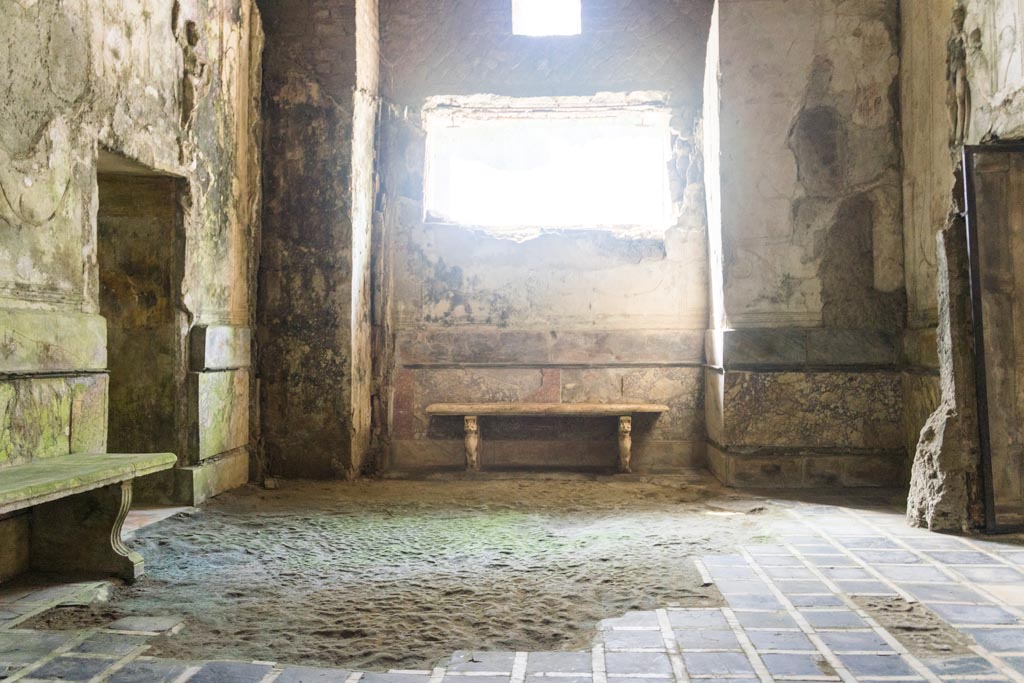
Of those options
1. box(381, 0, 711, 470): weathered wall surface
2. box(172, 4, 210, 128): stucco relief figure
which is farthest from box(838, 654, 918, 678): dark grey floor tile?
box(172, 4, 210, 128): stucco relief figure

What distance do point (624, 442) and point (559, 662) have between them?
4087 millimetres

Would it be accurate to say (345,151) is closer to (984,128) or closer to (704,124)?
(704,124)

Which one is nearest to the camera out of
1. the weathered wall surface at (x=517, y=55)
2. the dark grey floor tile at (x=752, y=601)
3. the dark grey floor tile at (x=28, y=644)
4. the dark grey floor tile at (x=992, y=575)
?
the dark grey floor tile at (x=28, y=644)

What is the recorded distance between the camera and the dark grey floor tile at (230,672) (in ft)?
8.30

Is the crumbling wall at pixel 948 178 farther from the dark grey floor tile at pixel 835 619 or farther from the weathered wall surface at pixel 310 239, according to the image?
the weathered wall surface at pixel 310 239

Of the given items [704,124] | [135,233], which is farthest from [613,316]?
[135,233]

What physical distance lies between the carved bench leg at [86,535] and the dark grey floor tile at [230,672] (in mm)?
1261

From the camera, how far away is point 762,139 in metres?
6.29

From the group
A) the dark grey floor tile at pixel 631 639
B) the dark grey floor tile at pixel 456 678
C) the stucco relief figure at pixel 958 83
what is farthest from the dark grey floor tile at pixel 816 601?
the stucco relief figure at pixel 958 83

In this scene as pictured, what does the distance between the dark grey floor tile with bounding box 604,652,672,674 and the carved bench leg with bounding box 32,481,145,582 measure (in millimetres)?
2293

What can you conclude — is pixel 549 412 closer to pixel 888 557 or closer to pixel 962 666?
pixel 888 557

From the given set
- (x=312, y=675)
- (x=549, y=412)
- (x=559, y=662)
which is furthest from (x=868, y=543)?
(x=312, y=675)

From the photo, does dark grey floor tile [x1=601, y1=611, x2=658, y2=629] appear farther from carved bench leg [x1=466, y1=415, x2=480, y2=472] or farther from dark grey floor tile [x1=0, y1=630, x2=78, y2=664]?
carved bench leg [x1=466, y1=415, x2=480, y2=472]

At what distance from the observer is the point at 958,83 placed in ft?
16.3
